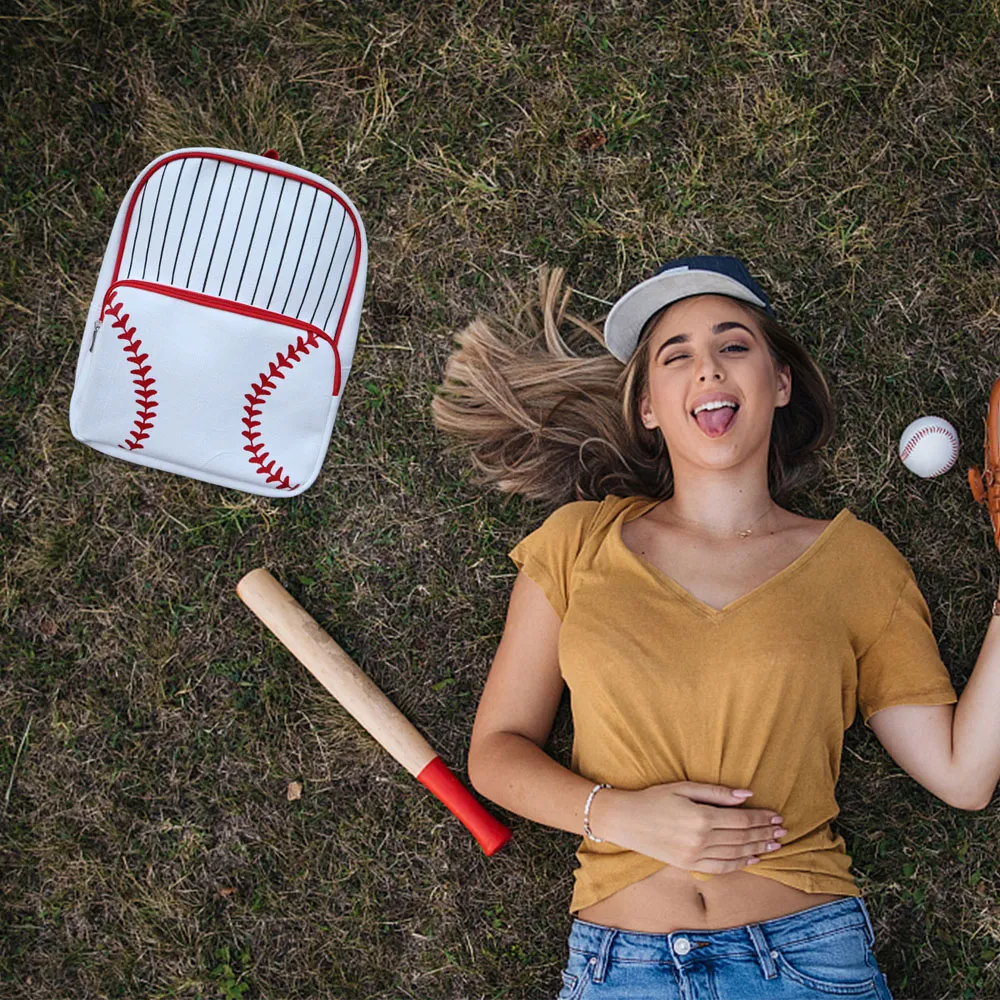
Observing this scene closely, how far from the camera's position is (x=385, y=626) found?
131 inches

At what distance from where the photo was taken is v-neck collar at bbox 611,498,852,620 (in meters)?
2.63

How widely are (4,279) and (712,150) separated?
2560mm

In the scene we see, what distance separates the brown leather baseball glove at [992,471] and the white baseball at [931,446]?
0.11 metres

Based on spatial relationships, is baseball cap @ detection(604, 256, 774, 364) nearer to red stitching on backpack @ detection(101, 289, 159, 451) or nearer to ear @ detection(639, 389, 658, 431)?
ear @ detection(639, 389, 658, 431)

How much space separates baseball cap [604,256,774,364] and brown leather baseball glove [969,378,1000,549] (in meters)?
0.77

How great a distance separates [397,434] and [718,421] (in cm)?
121

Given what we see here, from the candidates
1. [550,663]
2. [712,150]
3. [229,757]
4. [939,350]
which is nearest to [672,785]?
[550,663]

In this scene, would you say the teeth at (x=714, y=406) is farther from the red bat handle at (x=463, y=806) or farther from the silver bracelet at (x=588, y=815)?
the red bat handle at (x=463, y=806)

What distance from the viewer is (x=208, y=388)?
11.2ft

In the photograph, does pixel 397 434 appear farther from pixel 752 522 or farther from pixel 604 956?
pixel 604 956

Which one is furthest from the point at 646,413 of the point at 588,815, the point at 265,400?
the point at 265,400

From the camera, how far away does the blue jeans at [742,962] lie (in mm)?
2486

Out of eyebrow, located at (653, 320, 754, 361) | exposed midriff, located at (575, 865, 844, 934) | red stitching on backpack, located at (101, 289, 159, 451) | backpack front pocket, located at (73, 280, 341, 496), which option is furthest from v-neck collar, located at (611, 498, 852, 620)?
red stitching on backpack, located at (101, 289, 159, 451)

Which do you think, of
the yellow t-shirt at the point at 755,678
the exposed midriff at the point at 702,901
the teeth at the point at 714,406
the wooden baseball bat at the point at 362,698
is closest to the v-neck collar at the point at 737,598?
the yellow t-shirt at the point at 755,678
